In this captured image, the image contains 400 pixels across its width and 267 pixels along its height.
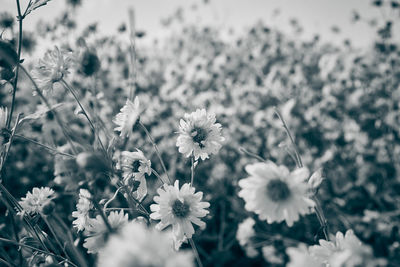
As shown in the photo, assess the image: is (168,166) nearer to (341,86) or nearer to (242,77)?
(242,77)

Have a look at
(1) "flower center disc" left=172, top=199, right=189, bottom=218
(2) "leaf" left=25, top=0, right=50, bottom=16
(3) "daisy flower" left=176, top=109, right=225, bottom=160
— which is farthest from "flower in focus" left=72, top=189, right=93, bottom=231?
(2) "leaf" left=25, top=0, right=50, bottom=16

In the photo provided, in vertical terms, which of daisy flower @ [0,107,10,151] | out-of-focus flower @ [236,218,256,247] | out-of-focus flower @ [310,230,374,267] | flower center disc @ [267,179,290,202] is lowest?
out-of-focus flower @ [236,218,256,247]

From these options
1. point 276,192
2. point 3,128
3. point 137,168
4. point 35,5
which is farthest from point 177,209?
point 35,5

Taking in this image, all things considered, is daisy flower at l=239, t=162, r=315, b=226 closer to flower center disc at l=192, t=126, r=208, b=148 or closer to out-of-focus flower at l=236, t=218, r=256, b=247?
flower center disc at l=192, t=126, r=208, b=148

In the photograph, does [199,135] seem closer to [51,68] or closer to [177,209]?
[177,209]

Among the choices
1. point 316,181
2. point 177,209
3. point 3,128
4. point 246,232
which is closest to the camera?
point 316,181

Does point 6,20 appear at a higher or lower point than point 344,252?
higher

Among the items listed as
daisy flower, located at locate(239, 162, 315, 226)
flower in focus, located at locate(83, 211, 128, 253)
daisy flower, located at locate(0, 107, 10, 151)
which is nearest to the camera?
daisy flower, located at locate(239, 162, 315, 226)

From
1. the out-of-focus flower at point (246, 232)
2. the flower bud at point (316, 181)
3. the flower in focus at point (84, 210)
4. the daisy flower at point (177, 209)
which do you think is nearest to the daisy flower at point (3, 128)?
the flower in focus at point (84, 210)
